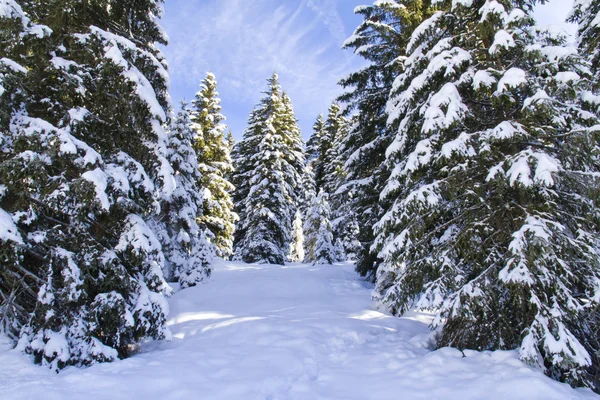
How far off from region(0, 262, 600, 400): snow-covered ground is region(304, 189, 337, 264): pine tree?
14850 millimetres

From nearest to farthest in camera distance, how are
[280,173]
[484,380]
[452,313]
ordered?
1. [484,380]
2. [452,313]
3. [280,173]

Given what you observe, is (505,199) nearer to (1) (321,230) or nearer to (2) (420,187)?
(2) (420,187)

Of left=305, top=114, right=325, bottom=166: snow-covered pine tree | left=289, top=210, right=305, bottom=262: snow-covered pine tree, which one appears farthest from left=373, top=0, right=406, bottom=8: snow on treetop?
left=289, top=210, right=305, bottom=262: snow-covered pine tree

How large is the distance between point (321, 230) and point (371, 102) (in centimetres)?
1194

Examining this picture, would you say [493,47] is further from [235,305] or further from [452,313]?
[235,305]

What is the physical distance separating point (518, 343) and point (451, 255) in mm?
1689

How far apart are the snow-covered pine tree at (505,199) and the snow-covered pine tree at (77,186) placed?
4961 millimetres

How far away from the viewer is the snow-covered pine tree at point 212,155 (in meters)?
20.3

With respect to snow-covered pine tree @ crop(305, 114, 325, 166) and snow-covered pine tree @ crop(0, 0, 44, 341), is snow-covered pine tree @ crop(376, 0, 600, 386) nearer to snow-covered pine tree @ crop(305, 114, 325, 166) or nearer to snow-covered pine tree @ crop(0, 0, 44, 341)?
snow-covered pine tree @ crop(0, 0, 44, 341)

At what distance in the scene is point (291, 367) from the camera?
18.7 feet

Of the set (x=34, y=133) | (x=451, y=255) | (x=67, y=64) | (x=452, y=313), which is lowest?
(x=452, y=313)

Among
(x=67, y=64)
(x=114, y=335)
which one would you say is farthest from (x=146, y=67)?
(x=114, y=335)

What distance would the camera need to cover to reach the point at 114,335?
19.7ft

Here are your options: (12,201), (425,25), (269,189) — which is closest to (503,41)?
(425,25)
